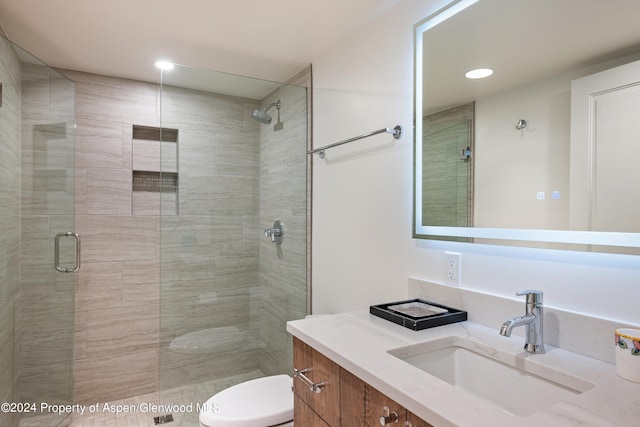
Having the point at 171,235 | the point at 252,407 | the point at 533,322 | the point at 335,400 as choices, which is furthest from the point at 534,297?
the point at 171,235

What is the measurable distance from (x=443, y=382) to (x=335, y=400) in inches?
15.6

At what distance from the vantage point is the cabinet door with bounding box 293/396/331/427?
126 centimetres

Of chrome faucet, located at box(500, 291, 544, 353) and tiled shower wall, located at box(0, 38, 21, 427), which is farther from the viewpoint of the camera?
tiled shower wall, located at box(0, 38, 21, 427)

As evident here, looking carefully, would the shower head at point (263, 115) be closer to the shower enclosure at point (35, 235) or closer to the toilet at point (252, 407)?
the shower enclosure at point (35, 235)

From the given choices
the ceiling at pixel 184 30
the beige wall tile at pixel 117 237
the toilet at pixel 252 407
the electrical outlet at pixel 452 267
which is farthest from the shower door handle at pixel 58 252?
the electrical outlet at pixel 452 267

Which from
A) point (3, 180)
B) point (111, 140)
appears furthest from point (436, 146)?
point (111, 140)

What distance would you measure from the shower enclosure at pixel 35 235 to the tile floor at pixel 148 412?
0.44ft

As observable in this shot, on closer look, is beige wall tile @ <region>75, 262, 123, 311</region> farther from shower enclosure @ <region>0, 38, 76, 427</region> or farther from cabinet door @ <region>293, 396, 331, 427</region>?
cabinet door @ <region>293, 396, 331, 427</region>

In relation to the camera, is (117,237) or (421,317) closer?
(421,317)

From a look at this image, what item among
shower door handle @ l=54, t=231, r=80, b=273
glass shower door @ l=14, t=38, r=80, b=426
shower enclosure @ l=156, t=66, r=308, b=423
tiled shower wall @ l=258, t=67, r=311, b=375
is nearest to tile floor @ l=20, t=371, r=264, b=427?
shower enclosure @ l=156, t=66, r=308, b=423

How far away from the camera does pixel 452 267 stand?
148 cm

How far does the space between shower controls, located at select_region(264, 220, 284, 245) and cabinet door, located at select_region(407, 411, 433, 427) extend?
1649 mm

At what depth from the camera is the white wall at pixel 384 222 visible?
3.64ft

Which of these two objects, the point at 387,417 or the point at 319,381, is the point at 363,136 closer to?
the point at 319,381
